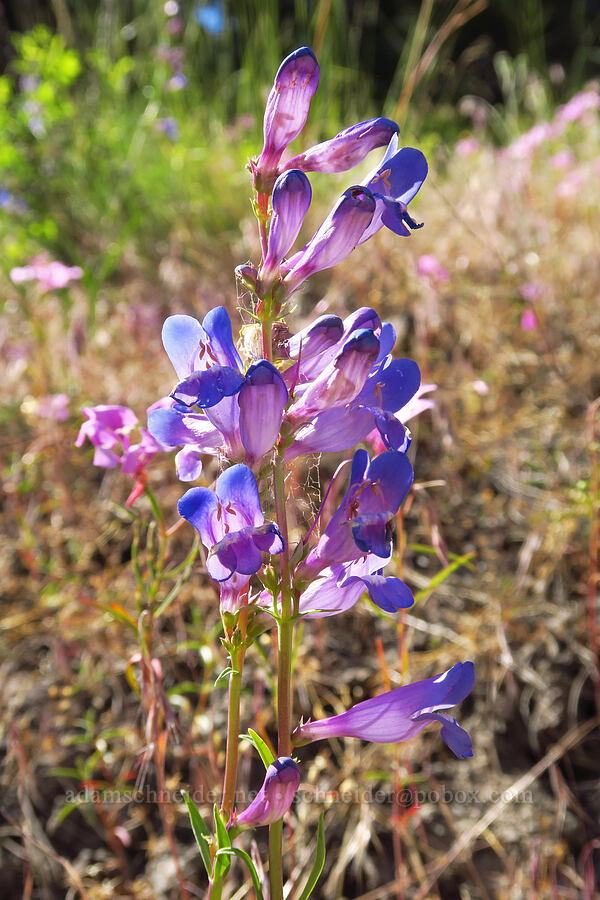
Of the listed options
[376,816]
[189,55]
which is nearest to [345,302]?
[376,816]

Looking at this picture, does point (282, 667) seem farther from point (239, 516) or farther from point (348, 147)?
point (348, 147)

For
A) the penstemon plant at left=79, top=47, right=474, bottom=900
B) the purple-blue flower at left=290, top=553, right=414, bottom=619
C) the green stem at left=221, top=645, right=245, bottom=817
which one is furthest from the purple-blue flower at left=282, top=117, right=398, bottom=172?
the green stem at left=221, top=645, right=245, bottom=817

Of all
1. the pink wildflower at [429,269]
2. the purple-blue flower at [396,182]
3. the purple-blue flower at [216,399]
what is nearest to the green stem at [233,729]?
the purple-blue flower at [216,399]

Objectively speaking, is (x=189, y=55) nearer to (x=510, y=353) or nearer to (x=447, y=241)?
(x=447, y=241)

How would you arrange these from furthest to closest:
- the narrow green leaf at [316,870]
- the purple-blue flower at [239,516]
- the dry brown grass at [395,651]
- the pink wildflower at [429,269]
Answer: the pink wildflower at [429,269]
the dry brown grass at [395,651]
the narrow green leaf at [316,870]
the purple-blue flower at [239,516]

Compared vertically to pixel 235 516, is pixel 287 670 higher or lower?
lower

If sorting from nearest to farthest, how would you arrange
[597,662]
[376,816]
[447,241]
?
[376,816], [597,662], [447,241]

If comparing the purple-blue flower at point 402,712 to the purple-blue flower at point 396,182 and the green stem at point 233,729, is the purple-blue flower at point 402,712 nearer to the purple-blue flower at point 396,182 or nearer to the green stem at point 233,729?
the green stem at point 233,729
